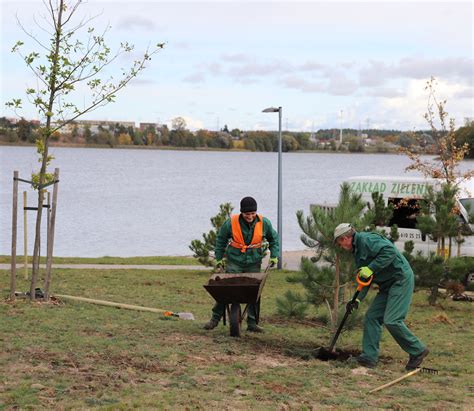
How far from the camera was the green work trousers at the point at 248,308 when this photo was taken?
10.8 m

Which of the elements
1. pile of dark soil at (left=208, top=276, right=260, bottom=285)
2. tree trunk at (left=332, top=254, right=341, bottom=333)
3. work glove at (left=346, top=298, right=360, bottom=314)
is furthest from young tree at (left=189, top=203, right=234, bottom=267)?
work glove at (left=346, top=298, right=360, bottom=314)

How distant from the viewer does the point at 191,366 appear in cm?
850

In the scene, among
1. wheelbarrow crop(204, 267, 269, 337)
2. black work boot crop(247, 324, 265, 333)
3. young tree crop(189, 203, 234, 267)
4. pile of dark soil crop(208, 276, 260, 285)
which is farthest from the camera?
young tree crop(189, 203, 234, 267)

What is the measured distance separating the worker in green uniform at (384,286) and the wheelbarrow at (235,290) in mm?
1288

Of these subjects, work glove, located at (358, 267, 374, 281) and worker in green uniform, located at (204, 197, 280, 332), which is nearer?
work glove, located at (358, 267, 374, 281)

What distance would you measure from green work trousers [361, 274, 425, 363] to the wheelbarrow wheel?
1.69 metres

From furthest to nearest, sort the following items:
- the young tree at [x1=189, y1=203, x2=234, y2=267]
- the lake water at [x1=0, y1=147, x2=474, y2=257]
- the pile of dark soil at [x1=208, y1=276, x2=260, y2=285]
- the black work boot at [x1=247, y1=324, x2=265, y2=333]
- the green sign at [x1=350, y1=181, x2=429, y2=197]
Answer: the lake water at [x1=0, y1=147, x2=474, y2=257] < the green sign at [x1=350, y1=181, x2=429, y2=197] < the young tree at [x1=189, y1=203, x2=234, y2=267] < the black work boot at [x1=247, y1=324, x2=265, y2=333] < the pile of dark soil at [x1=208, y1=276, x2=260, y2=285]

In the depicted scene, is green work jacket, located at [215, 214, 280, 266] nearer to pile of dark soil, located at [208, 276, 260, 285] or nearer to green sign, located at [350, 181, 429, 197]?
pile of dark soil, located at [208, 276, 260, 285]

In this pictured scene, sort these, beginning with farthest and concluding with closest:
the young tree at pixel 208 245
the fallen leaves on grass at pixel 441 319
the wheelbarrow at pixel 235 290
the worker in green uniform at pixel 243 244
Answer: the young tree at pixel 208 245, the fallen leaves on grass at pixel 441 319, the worker in green uniform at pixel 243 244, the wheelbarrow at pixel 235 290

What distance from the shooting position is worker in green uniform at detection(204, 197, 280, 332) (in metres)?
10.7

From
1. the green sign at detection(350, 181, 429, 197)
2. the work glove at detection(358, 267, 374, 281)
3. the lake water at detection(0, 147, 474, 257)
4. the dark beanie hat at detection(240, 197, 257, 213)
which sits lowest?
the lake water at detection(0, 147, 474, 257)

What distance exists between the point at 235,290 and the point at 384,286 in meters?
1.77

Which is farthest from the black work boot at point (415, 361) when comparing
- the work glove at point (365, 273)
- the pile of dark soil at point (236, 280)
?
the pile of dark soil at point (236, 280)

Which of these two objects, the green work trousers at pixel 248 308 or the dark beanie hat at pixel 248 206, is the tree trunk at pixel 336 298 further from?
the dark beanie hat at pixel 248 206
